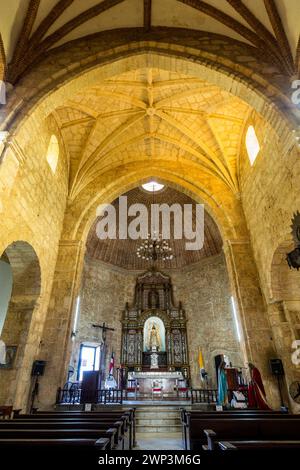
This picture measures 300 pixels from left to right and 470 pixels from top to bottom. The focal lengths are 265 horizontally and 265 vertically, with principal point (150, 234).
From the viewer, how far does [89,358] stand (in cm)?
1689

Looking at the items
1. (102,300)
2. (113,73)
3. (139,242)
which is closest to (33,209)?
(113,73)

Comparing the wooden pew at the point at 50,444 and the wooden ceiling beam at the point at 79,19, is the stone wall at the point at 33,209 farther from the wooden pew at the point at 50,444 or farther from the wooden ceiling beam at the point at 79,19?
the wooden pew at the point at 50,444

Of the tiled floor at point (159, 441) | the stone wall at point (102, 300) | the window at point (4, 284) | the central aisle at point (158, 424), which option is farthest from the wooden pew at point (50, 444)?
the stone wall at point (102, 300)

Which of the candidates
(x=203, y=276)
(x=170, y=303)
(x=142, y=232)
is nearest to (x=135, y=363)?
(x=170, y=303)

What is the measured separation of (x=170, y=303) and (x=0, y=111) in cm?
1634

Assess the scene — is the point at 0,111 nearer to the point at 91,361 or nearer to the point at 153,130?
the point at 153,130

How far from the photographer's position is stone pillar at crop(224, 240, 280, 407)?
9159 mm

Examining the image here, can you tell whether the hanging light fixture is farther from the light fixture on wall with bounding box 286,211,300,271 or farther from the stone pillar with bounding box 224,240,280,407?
the light fixture on wall with bounding box 286,211,300,271

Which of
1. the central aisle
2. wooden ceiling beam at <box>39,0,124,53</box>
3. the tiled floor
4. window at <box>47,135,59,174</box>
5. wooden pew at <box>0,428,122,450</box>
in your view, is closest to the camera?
wooden pew at <box>0,428,122,450</box>

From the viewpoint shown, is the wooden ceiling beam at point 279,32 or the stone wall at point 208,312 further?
the stone wall at point 208,312

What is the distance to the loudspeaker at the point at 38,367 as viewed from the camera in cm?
888

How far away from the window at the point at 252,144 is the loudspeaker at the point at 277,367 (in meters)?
7.50

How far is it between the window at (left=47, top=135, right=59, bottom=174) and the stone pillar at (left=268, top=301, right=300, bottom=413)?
10.0 meters

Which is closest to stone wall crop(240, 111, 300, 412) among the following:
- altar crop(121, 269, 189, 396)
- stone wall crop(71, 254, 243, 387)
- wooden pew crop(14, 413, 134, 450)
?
wooden pew crop(14, 413, 134, 450)
